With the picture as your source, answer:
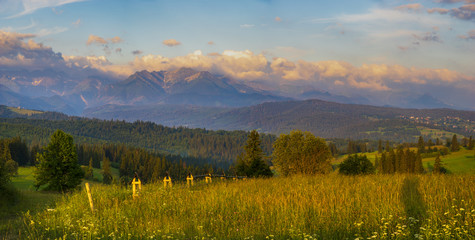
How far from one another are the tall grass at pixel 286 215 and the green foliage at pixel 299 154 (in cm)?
4978

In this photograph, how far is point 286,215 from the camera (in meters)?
11.8

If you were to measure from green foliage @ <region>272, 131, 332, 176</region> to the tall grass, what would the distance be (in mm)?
49785

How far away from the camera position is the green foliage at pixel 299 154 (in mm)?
64812

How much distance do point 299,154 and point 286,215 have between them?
2246 inches

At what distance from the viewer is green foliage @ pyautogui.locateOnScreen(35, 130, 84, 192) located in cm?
4981

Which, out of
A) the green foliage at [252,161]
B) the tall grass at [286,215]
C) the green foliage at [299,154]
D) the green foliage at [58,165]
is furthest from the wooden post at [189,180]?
the green foliage at [299,154]

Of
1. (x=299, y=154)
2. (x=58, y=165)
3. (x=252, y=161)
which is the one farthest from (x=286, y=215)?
(x=299, y=154)

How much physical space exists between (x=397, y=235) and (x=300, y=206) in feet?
12.6

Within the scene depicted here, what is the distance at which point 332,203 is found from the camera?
12203 millimetres

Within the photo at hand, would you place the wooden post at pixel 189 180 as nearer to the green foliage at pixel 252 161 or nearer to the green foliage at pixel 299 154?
the green foliage at pixel 252 161

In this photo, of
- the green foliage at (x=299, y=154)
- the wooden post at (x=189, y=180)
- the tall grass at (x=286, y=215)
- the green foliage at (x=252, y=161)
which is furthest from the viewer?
the green foliage at (x=299, y=154)

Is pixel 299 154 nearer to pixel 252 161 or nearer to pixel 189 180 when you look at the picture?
pixel 252 161

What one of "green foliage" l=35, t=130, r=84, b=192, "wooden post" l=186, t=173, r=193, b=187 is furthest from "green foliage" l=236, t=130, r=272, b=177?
"wooden post" l=186, t=173, r=193, b=187

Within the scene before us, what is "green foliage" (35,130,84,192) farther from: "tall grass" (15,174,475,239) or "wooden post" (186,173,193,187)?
"tall grass" (15,174,475,239)
